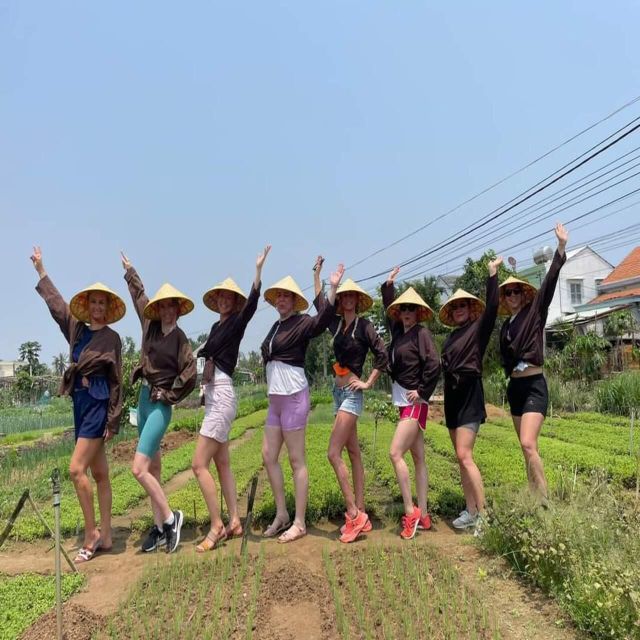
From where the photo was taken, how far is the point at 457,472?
6598 mm

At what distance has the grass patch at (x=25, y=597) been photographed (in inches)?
121

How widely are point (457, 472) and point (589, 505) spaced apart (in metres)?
3.10

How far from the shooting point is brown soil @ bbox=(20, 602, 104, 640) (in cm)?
294

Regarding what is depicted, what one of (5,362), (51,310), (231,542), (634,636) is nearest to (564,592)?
(634,636)

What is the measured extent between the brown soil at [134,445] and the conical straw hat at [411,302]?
686 cm

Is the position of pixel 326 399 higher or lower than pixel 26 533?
lower

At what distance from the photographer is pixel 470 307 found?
471cm

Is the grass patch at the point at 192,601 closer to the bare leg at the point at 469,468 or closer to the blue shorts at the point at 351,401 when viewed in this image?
the blue shorts at the point at 351,401

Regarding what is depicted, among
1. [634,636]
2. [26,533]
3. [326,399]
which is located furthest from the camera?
[326,399]

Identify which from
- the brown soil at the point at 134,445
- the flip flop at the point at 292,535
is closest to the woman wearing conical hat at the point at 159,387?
the flip flop at the point at 292,535

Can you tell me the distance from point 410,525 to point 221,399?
1.79 metres

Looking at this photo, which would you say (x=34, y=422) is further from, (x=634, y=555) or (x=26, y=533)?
(x=634, y=555)

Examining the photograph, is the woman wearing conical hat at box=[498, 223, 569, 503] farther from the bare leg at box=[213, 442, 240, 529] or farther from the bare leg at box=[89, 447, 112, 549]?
the bare leg at box=[89, 447, 112, 549]

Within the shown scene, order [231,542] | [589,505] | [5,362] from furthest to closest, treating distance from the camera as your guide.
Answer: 1. [5,362]
2. [231,542]
3. [589,505]
